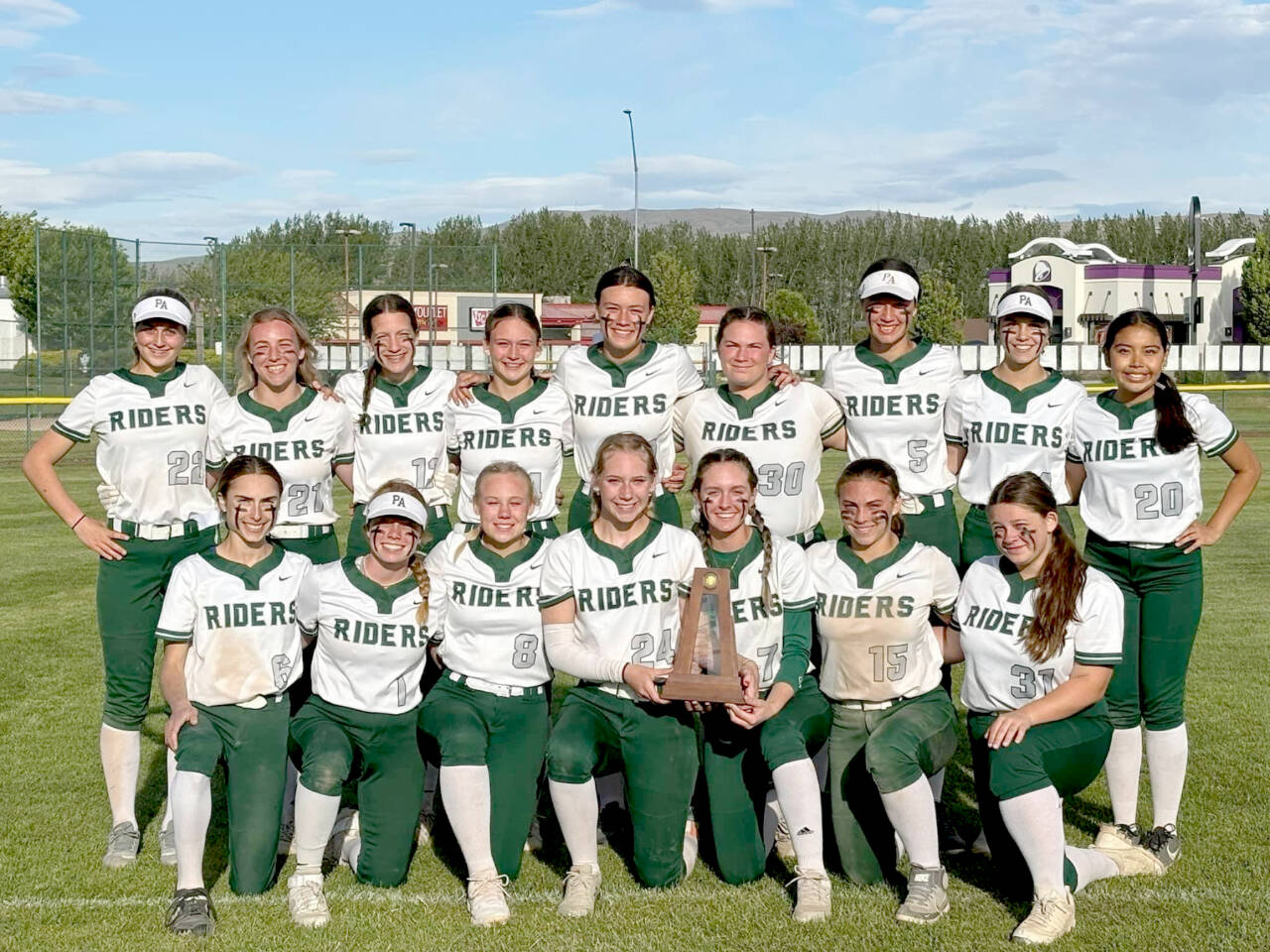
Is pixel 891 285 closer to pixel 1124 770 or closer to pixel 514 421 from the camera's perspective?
pixel 514 421

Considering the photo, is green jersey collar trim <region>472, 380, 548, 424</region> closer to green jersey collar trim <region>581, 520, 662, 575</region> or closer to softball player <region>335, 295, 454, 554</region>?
softball player <region>335, 295, 454, 554</region>

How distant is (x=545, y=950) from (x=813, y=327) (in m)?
55.7

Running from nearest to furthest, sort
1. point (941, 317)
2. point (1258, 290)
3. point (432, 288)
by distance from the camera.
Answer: point (432, 288), point (1258, 290), point (941, 317)

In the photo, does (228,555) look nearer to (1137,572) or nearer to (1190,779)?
(1137,572)

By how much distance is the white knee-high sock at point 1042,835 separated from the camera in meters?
3.74

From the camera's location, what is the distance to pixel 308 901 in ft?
12.8

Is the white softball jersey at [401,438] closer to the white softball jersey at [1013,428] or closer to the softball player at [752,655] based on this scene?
the softball player at [752,655]

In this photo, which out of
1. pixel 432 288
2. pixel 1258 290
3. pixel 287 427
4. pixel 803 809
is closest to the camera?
pixel 803 809

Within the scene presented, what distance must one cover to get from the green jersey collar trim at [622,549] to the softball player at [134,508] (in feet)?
4.80

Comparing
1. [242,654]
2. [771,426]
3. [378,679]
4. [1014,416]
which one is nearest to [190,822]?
[242,654]

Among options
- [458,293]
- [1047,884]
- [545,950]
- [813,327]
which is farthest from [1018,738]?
→ [813,327]

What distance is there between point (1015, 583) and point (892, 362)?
1.09 m

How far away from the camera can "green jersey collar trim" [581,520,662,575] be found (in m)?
4.23

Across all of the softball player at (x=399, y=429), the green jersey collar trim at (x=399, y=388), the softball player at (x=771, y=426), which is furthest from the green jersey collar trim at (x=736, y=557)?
the green jersey collar trim at (x=399, y=388)
